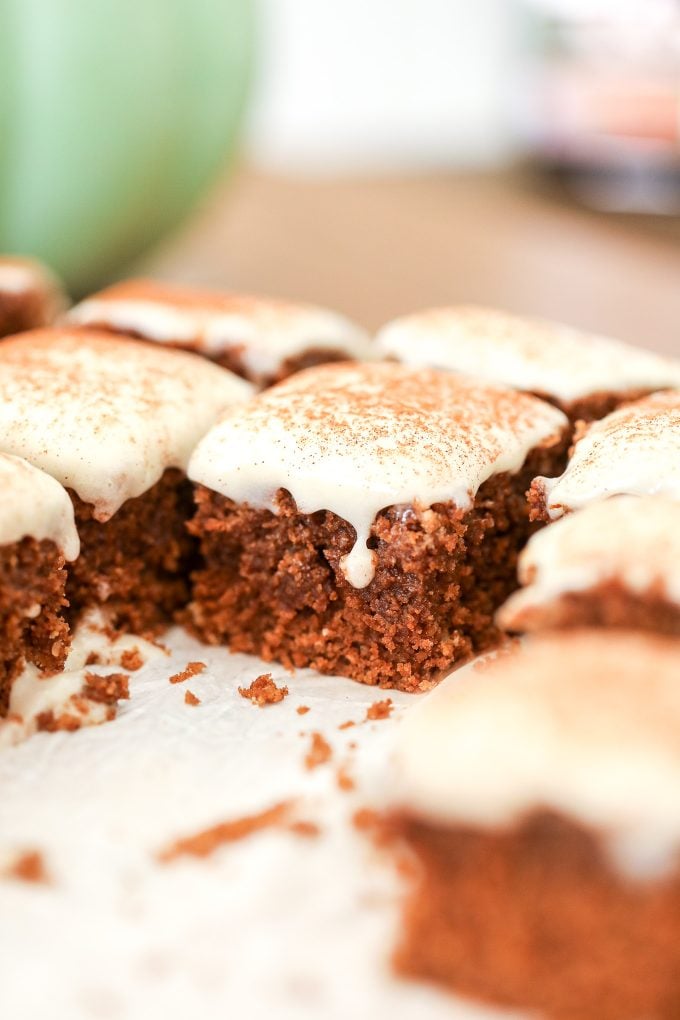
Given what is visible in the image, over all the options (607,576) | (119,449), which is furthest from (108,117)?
(607,576)

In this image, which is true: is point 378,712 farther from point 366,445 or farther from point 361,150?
point 361,150

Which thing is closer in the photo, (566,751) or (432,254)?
(566,751)

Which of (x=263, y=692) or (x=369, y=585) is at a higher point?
(x=369, y=585)

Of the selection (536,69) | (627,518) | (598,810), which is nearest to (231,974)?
(598,810)

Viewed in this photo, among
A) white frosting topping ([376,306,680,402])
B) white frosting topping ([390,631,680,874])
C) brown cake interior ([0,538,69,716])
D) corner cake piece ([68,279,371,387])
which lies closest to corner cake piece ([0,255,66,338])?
corner cake piece ([68,279,371,387])

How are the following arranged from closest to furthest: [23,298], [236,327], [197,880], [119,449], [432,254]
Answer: [197,880] < [119,449] < [236,327] < [23,298] < [432,254]

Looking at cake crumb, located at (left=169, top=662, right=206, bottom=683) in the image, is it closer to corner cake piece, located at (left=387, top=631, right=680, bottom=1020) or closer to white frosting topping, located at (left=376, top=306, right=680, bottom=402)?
corner cake piece, located at (left=387, top=631, right=680, bottom=1020)

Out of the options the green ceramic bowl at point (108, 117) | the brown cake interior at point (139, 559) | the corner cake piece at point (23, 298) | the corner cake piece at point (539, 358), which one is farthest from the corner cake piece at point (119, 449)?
the green ceramic bowl at point (108, 117)
